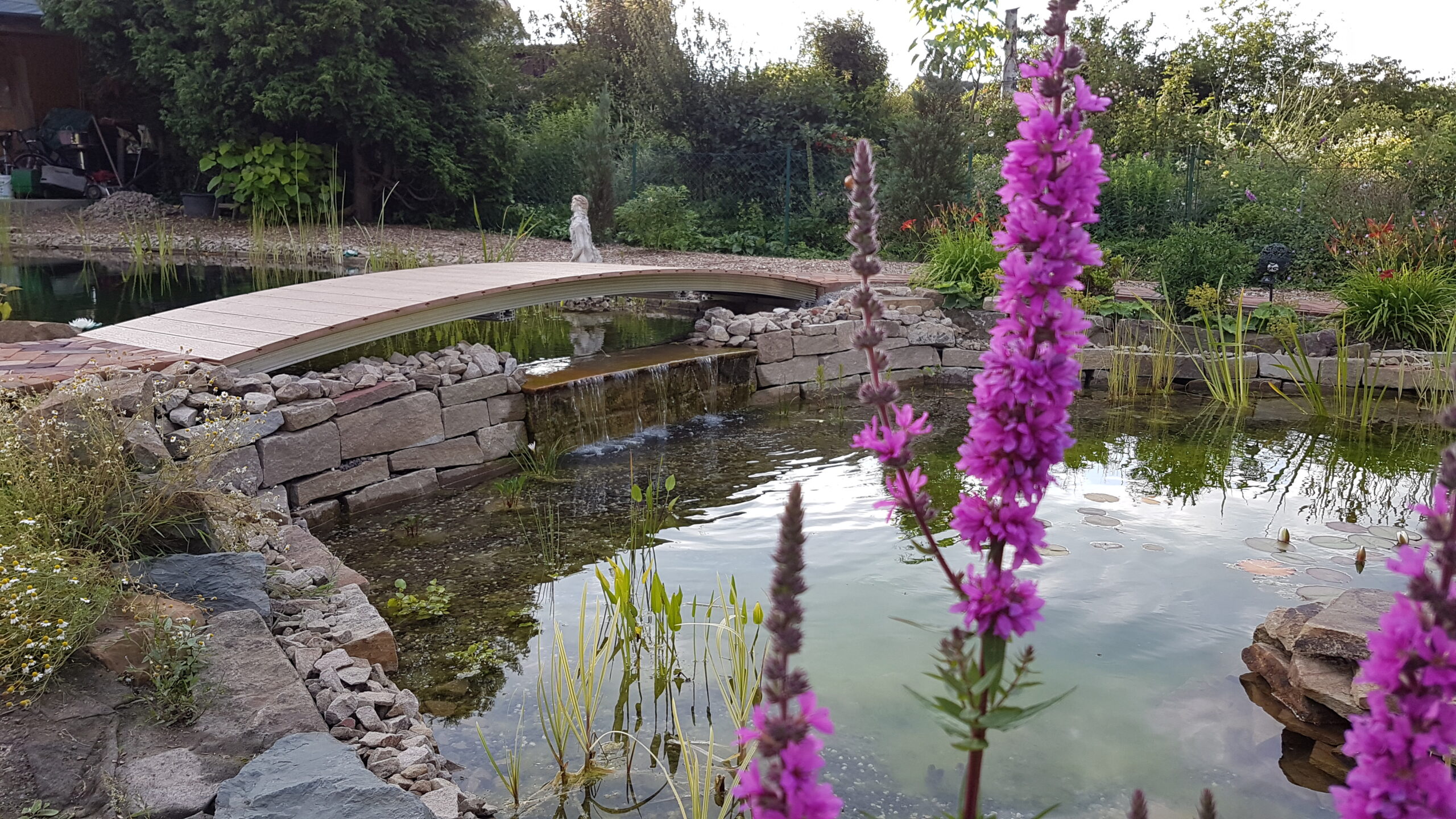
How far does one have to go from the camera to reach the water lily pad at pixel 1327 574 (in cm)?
382

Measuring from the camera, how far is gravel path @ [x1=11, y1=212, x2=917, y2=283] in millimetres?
10531

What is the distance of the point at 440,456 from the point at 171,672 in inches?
118

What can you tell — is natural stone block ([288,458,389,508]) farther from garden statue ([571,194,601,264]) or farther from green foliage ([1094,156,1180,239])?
green foliage ([1094,156,1180,239])

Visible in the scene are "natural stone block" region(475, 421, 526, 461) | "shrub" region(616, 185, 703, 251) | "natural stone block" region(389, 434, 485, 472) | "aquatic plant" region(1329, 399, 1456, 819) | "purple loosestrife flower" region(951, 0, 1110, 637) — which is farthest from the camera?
"shrub" region(616, 185, 703, 251)

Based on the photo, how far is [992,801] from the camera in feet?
8.54

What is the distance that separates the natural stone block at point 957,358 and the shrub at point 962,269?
18.8 inches

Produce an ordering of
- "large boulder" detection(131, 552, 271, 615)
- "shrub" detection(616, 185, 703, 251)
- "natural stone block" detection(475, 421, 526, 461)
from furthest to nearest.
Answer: "shrub" detection(616, 185, 703, 251) < "natural stone block" detection(475, 421, 526, 461) < "large boulder" detection(131, 552, 271, 615)

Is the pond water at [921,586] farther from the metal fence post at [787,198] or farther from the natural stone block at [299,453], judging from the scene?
the metal fence post at [787,198]

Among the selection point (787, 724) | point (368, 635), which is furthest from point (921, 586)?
point (787, 724)

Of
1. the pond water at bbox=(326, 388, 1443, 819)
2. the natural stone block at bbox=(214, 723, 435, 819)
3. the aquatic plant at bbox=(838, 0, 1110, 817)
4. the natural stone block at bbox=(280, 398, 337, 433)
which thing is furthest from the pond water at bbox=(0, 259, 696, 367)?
the aquatic plant at bbox=(838, 0, 1110, 817)

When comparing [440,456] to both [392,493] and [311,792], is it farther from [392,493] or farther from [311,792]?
[311,792]

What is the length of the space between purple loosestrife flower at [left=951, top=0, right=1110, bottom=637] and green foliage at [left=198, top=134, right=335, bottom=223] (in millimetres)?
13363

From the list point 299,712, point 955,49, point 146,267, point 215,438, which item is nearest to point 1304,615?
point 299,712

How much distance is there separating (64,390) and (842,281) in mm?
Result: 6453
